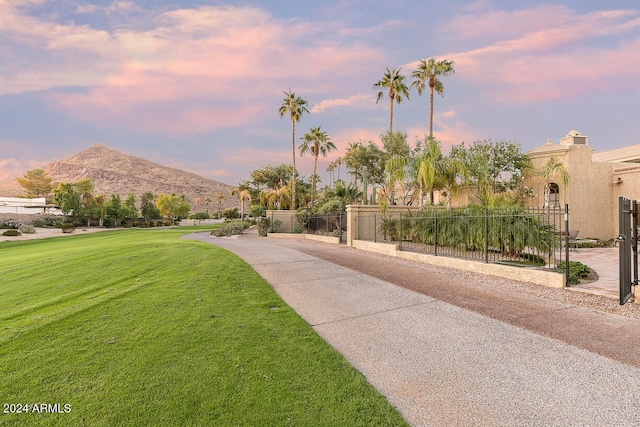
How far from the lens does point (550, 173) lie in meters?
19.9

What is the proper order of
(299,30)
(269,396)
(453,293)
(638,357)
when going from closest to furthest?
(269,396), (638,357), (453,293), (299,30)

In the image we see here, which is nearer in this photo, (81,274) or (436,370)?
(436,370)

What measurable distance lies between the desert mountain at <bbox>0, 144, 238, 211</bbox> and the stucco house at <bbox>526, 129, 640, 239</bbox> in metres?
131

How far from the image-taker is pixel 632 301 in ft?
19.6

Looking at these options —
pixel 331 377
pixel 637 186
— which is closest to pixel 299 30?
pixel 331 377

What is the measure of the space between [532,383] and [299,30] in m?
14.9

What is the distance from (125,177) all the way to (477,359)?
612 feet

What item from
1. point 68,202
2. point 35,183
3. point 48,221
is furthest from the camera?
point 35,183

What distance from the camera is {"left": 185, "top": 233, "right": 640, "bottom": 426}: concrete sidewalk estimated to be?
2742mm

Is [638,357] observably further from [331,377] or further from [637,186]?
[637,186]

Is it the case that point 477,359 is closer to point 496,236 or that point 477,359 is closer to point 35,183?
point 496,236

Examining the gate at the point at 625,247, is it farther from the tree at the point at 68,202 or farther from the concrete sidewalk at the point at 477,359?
the tree at the point at 68,202

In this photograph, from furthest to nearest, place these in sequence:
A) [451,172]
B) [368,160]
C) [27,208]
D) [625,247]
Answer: [27,208]
[368,160]
[451,172]
[625,247]

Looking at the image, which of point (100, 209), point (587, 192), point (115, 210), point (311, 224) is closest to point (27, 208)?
point (115, 210)
